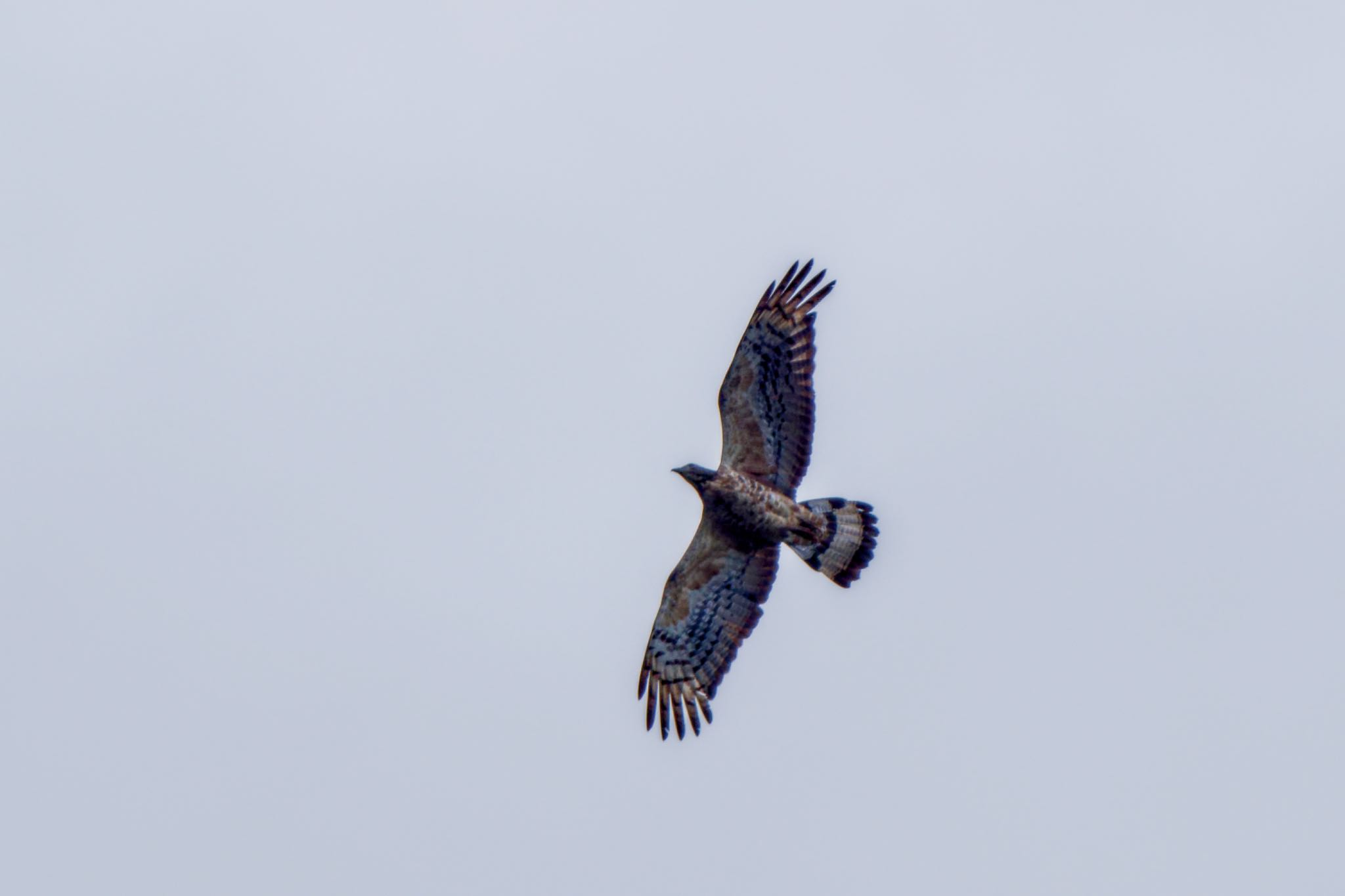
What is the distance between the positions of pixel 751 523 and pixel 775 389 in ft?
4.32

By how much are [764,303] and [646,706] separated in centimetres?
425

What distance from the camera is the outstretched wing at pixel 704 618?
19562 millimetres

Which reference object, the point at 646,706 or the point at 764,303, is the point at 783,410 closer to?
the point at 764,303

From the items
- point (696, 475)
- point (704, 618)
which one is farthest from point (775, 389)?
point (704, 618)

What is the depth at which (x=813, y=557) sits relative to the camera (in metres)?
20.0

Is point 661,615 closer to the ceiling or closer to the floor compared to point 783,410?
closer to the floor

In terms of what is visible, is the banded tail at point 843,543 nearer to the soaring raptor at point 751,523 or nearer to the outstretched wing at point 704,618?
the soaring raptor at point 751,523

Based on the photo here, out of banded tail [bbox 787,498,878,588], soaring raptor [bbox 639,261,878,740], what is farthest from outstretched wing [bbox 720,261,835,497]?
banded tail [bbox 787,498,878,588]

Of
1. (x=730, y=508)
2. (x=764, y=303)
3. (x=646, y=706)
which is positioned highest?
(x=764, y=303)

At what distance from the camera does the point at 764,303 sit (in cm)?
1894

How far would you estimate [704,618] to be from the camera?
774 inches

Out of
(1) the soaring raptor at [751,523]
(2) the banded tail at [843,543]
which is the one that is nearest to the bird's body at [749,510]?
(1) the soaring raptor at [751,523]

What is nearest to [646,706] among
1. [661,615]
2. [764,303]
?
[661,615]

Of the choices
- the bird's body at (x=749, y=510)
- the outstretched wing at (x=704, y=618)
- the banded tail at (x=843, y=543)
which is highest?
the banded tail at (x=843, y=543)
